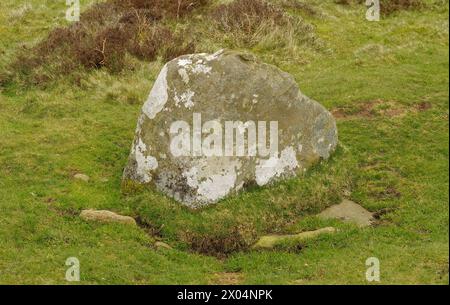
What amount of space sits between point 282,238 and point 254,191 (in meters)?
1.77

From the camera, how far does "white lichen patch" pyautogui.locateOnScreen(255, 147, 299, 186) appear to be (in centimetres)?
1502

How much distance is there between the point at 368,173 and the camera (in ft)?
52.4

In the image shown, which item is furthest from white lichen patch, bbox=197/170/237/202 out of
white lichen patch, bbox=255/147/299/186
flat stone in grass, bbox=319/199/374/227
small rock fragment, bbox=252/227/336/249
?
flat stone in grass, bbox=319/199/374/227

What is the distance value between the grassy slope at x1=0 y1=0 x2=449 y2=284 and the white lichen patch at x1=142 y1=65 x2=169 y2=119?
201cm

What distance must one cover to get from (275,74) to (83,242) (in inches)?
237

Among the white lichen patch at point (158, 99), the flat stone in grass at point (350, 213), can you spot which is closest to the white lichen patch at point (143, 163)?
the white lichen patch at point (158, 99)

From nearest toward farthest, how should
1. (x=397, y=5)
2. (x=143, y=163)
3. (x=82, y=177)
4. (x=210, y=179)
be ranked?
1. (x=210, y=179)
2. (x=143, y=163)
3. (x=82, y=177)
4. (x=397, y=5)

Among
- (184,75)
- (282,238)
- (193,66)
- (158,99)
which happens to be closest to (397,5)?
(193,66)

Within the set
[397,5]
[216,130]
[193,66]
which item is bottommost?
[216,130]

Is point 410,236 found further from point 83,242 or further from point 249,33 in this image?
point 249,33

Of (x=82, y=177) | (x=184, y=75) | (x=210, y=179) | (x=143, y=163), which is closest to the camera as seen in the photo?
(x=210, y=179)

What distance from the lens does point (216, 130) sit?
14.9m

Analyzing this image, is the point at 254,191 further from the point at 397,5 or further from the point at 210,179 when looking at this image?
the point at 397,5

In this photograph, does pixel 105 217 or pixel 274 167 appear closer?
pixel 105 217
